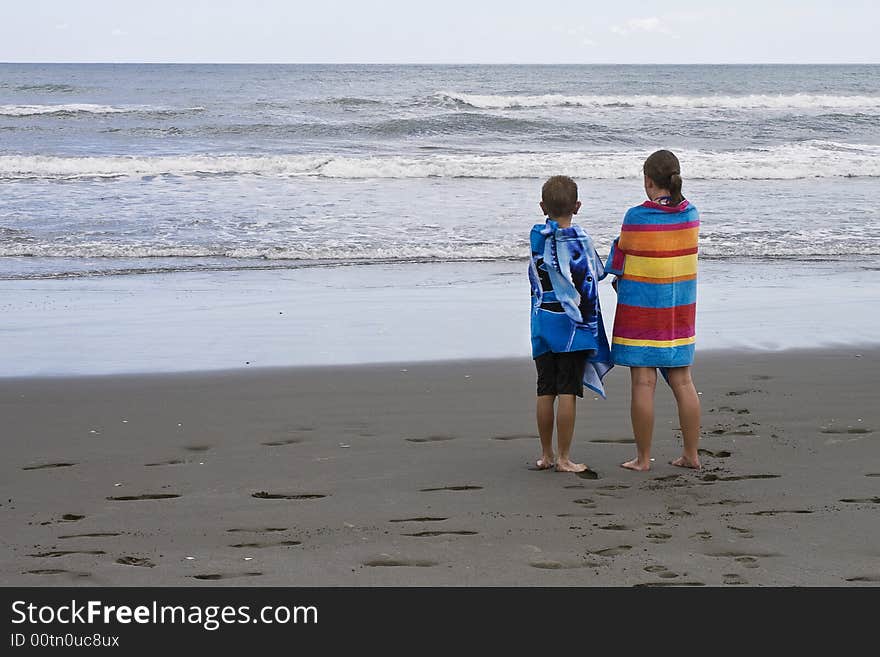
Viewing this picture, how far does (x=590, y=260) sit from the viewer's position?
4227mm

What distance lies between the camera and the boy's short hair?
4137mm

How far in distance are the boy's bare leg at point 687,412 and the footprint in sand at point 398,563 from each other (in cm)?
154

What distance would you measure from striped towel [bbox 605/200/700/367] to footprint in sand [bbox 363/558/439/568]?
1474 mm

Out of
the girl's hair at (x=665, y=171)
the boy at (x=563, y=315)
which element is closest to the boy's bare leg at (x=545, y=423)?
the boy at (x=563, y=315)

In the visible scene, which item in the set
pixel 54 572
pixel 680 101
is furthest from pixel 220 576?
pixel 680 101

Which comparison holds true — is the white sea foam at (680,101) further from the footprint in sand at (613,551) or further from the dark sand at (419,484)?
the footprint in sand at (613,551)

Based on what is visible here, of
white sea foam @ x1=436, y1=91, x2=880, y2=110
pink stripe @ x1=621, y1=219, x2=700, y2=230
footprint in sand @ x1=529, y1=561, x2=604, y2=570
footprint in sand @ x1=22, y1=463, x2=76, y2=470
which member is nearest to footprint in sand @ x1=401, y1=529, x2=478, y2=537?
footprint in sand @ x1=529, y1=561, x2=604, y2=570

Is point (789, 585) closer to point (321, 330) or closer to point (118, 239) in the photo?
point (321, 330)

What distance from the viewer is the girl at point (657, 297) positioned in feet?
13.7

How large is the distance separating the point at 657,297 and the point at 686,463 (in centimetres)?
77

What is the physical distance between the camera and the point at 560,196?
13.6 ft

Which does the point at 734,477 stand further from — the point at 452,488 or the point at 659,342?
Result: the point at 452,488
